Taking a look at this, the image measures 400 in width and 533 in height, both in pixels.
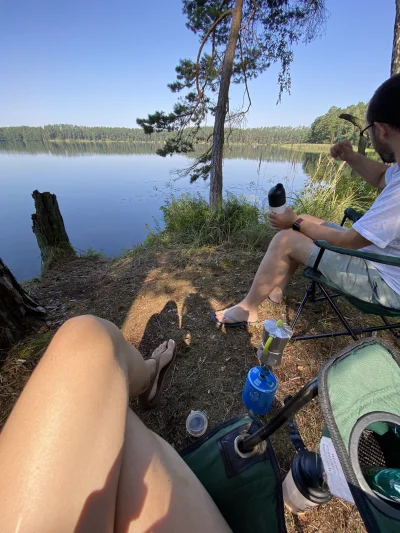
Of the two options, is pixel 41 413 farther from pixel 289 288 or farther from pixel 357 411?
pixel 289 288

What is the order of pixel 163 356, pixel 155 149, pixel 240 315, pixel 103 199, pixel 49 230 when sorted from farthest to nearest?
pixel 155 149 → pixel 103 199 → pixel 49 230 → pixel 240 315 → pixel 163 356

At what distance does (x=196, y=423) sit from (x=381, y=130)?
1.79m

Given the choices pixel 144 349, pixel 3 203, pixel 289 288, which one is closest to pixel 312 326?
pixel 289 288

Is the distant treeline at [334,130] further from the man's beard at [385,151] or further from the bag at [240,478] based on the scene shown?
the bag at [240,478]

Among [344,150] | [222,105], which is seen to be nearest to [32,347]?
[344,150]

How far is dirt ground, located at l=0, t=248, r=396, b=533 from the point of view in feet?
4.31

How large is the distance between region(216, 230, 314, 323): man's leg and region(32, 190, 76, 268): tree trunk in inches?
138

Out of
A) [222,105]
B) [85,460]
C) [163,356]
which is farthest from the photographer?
[222,105]

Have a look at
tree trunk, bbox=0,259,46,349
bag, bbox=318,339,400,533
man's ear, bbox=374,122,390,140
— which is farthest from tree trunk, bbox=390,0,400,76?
tree trunk, bbox=0,259,46,349

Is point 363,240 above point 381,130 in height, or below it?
below

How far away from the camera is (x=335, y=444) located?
48 cm

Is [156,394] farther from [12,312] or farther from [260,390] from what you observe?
[12,312]

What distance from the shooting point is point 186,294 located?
7.79ft

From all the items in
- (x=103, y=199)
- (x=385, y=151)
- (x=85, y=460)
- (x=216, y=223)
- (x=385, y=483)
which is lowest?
(x=103, y=199)
